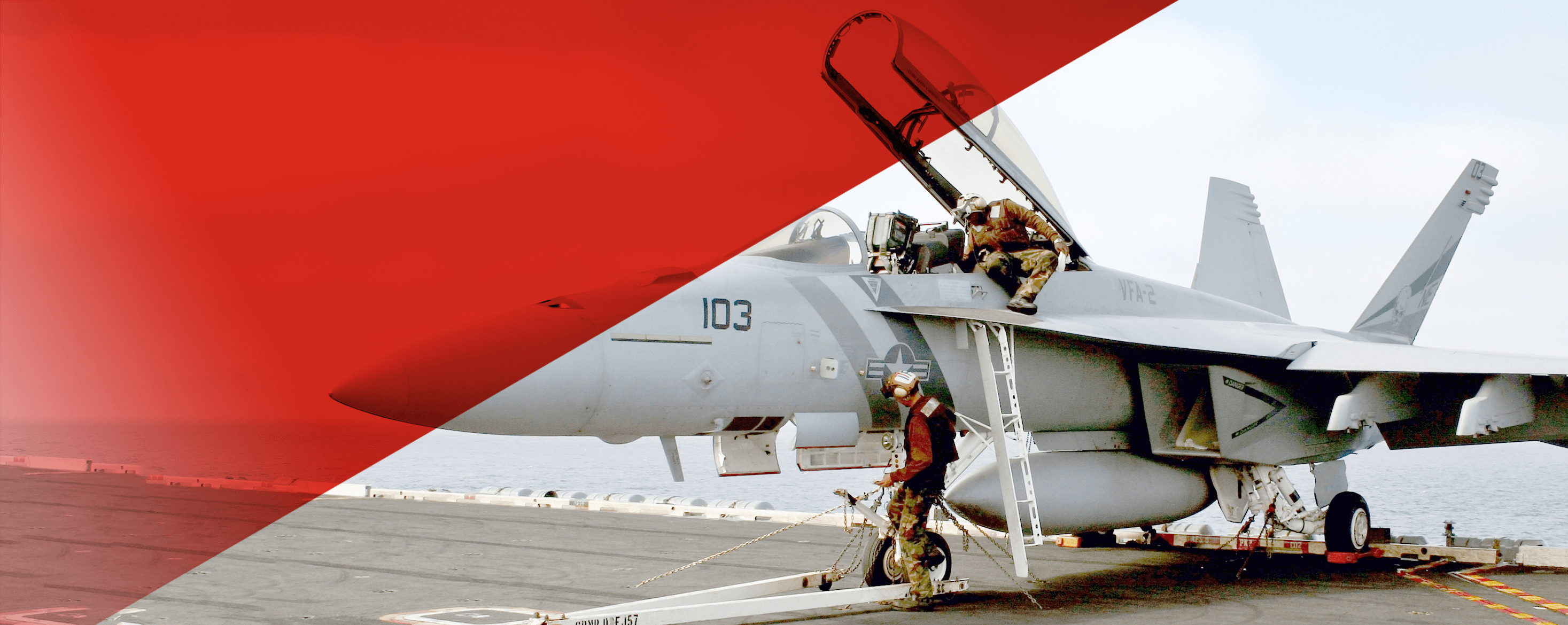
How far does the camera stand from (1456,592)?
28.2 ft

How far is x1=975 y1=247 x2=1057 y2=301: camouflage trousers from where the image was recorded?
8.08 meters

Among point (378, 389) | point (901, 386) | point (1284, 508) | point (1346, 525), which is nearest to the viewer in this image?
point (378, 389)

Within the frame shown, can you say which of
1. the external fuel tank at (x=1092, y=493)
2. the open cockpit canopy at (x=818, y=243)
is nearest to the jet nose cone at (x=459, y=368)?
the open cockpit canopy at (x=818, y=243)

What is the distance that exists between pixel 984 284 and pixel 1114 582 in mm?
2893

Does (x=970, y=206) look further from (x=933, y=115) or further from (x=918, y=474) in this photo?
(x=918, y=474)

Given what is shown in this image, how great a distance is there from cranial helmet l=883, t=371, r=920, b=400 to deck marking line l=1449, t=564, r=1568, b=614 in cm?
476

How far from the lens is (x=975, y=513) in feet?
24.8

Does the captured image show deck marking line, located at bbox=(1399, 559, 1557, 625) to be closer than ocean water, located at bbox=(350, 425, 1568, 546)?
Yes

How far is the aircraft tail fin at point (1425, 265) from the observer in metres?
12.6

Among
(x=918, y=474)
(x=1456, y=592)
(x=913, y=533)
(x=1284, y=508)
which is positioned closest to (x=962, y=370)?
(x=918, y=474)

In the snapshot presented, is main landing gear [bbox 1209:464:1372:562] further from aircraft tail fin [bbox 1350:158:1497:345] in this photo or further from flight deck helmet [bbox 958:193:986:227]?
flight deck helmet [bbox 958:193:986:227]

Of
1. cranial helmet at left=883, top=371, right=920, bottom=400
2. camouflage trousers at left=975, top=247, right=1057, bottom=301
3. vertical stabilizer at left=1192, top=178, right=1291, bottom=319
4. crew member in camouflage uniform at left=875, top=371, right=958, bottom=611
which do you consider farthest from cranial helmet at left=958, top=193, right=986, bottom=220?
vertical stabilizer at left=1192, top=178, right=1291, bottom=319

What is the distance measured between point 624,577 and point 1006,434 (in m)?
3.31

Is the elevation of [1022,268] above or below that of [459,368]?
above
